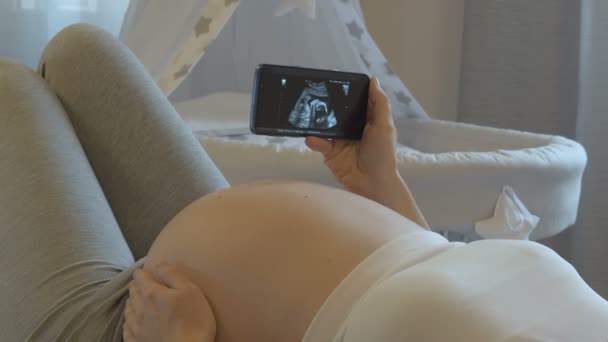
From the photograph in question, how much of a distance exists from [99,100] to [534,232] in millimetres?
910

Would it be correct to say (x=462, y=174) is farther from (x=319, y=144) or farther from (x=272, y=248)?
(x=272, y=248)

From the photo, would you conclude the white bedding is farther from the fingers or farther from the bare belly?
the bare belly

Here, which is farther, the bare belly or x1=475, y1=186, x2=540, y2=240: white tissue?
x1=475, y1=186, x2=540, y2=240: white tissue

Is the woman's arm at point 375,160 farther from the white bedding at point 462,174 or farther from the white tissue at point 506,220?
the white tissue at point 506,220

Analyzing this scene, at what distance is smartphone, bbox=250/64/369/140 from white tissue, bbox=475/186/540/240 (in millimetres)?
558

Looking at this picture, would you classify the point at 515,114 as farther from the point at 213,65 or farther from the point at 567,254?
the point at 213,65

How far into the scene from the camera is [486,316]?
458 mm

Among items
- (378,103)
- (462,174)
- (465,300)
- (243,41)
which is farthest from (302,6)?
(465,300)

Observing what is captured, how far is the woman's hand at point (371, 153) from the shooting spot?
846 millimetres

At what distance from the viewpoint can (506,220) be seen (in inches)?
50.9

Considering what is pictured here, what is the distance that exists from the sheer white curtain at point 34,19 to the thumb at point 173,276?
4.68ft

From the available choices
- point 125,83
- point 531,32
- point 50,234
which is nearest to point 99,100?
point 125,83

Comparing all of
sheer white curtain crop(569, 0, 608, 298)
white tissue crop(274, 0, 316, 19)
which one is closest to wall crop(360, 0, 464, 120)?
sheer white curtain crop(569, 0, 608, 298)

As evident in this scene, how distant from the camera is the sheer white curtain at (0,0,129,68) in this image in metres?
1.85
